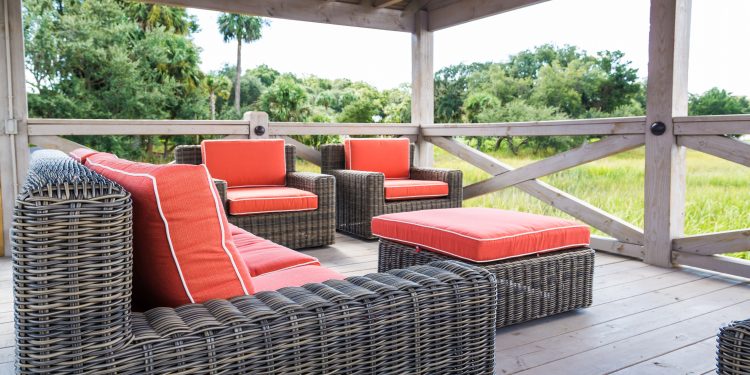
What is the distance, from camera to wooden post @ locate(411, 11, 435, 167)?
19.2ft

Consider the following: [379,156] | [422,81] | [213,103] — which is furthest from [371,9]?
[213,103]

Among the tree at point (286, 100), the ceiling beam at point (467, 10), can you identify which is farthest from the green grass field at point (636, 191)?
the tree at point (286, 100)

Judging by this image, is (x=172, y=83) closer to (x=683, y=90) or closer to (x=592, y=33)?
(x=592, y=33)

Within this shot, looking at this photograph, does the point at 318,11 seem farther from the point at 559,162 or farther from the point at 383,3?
the point at 559,162

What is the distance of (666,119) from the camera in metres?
3.54

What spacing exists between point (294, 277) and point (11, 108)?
3.37 metres

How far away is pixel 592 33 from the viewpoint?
5043mm

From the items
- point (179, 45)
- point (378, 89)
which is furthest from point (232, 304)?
point (179, 45)

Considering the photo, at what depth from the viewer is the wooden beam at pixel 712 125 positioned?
3.18 metres

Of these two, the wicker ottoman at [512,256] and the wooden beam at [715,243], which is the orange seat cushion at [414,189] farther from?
the wooden beam at [715,243]

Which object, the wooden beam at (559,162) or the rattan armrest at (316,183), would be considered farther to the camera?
the rattan armrest at (316,183)

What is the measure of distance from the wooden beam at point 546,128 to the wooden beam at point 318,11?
44.3 inches

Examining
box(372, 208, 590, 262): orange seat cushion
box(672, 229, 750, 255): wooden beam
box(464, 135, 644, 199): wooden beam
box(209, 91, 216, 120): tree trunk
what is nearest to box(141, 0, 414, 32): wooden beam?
box(464, 135, 644, 199): wooden beam

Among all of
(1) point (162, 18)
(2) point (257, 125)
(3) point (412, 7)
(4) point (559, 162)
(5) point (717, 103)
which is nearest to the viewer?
(5) point (717, 103)
